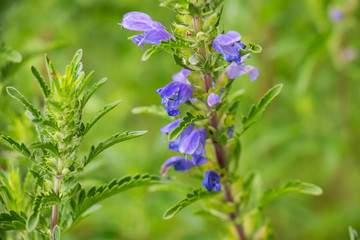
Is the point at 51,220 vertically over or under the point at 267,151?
under

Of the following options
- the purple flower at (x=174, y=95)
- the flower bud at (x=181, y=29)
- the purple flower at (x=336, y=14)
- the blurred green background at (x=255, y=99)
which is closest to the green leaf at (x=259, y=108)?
the purple flower at (x=174, y=95)

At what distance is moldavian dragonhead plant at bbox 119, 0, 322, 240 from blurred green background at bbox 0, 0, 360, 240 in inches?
37.6

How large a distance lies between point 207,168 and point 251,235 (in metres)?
0.38

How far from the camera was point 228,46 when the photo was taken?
1335mm

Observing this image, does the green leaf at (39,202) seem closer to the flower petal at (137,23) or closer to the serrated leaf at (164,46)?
the serrated leaf at (164,46)

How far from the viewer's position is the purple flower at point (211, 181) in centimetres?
148

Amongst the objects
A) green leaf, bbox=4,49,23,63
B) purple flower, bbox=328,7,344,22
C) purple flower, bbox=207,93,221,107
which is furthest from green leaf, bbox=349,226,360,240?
purple flower, bbox=328,7,344,22

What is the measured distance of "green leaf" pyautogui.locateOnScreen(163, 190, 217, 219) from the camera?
4.57ft

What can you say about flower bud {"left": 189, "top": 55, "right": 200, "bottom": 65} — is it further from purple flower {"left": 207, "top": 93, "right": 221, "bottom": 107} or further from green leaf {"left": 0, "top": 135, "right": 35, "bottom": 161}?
green leaf {"left": 0, "top": 135, "right": 35, "bottom": 161}

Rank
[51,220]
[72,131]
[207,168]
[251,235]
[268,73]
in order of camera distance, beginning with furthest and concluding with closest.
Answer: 1. [268,73]
2. [251,235]
3. [207,168]
4. [51,220]
5. [72,131]

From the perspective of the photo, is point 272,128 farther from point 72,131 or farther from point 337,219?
point 72,131

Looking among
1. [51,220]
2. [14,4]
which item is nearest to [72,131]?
[51,220]

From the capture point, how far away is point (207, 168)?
1586 mm

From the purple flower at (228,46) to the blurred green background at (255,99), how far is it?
1.21 meters
